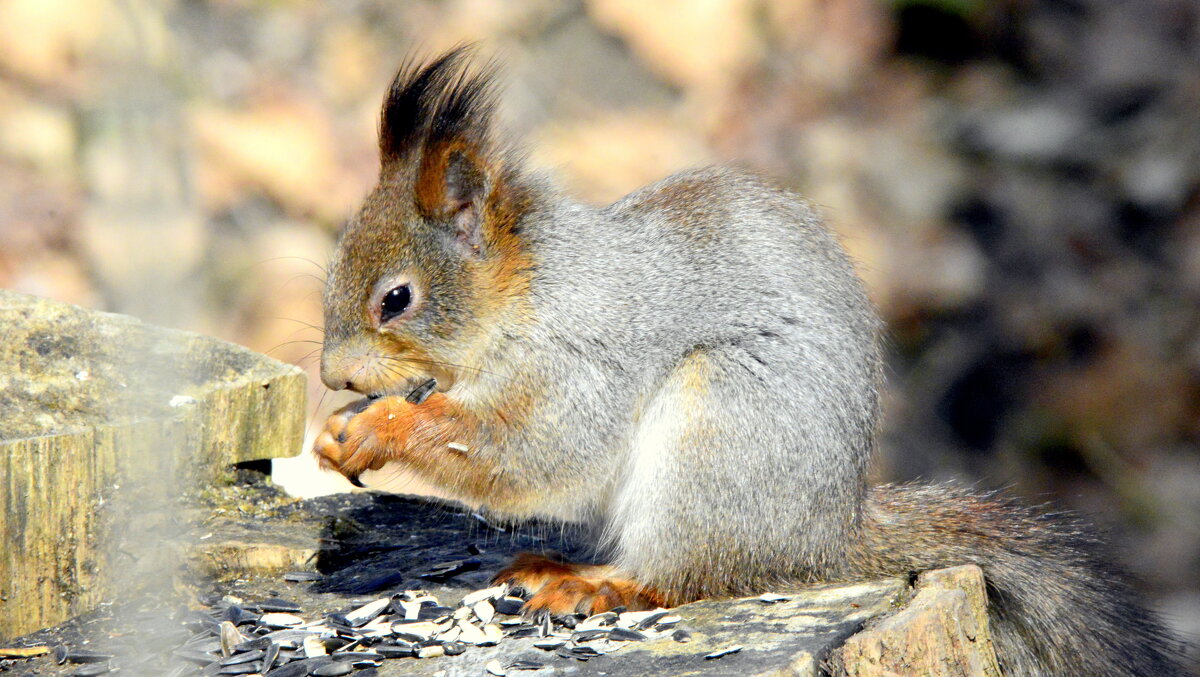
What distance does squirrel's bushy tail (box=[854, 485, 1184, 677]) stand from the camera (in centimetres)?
218

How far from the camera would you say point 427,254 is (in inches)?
92.0

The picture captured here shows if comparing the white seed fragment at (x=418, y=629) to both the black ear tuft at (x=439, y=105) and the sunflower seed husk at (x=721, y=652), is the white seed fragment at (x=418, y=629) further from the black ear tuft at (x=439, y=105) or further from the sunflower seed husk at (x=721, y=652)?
the black ear tuft at (x=439, y=105)

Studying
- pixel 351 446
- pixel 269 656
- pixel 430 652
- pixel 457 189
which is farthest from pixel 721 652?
pixel 457 189

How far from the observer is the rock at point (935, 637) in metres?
1.83

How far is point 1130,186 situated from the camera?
15.3 ft

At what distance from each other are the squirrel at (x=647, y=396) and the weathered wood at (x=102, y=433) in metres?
0.26

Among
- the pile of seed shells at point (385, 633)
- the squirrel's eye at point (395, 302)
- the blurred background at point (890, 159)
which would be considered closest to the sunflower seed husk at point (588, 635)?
the pile of seed shells at point (385, 633)

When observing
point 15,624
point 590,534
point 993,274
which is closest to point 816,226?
point 590,534

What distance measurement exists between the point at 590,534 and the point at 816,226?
0.76 m

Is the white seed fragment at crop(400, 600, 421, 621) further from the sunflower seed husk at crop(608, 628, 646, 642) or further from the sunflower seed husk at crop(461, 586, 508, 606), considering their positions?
the sunflower seed husk at crop(608, 628, 646, 642)

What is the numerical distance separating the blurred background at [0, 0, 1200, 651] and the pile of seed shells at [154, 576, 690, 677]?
2216 mm

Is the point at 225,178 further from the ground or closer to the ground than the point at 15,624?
further from the ground

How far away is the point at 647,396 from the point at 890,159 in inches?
108

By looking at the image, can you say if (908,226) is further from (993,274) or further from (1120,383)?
(1120,383)
